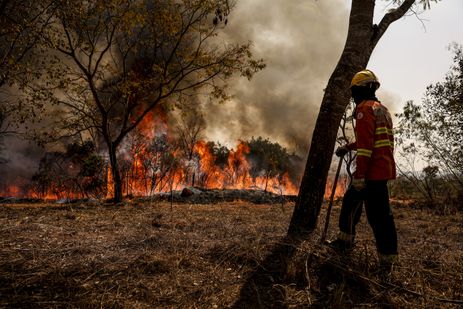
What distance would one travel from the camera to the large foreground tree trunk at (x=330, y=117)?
4402 millimetres

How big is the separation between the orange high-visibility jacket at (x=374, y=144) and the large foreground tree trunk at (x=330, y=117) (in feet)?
3.37

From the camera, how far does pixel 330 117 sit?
4477mm

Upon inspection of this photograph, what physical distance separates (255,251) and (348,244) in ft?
3.53

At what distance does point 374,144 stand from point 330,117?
1166 millimetres

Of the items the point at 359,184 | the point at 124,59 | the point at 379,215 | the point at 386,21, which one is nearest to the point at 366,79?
the point at 359,184

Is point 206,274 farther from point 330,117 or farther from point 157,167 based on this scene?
point 157,167

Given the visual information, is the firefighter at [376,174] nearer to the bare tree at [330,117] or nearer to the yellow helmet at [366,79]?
the yellow helmet at [366,79]

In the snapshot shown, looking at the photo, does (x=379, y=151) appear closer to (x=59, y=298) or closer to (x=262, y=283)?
(x=262, y=283)

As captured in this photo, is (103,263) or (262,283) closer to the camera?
(262,283)

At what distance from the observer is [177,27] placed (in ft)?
43.7

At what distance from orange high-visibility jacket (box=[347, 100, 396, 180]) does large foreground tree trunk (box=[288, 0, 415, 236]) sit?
1027mm

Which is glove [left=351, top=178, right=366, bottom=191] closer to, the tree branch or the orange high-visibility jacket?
the orange high-visibility jacket

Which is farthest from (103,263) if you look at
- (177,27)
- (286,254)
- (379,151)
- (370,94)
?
(177,27)

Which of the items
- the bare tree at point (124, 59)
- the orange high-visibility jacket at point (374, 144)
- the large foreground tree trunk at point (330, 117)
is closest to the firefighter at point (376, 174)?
the orange high-visibility jacket at point (374, 144)
